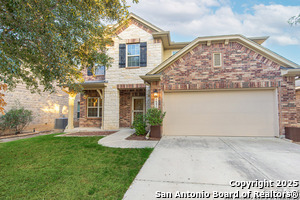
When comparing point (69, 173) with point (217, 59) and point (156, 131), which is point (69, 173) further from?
point (217, 59)

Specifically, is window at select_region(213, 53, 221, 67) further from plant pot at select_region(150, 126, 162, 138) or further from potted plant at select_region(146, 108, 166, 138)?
plant pot at select_region(150, 126, 162, 138)

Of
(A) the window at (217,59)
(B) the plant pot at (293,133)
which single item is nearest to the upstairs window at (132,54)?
(A) the window at (217,59)

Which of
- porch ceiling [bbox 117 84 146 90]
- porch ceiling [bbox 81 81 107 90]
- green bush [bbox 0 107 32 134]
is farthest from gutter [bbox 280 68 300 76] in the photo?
green bush [bbox 0 107 32 134]

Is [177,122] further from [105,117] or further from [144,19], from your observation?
[144,19]

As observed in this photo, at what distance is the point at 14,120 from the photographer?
8.88 metres

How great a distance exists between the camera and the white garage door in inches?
263

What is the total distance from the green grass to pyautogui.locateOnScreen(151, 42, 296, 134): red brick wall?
427cm

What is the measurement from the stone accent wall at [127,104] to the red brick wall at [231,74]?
306 centimetres

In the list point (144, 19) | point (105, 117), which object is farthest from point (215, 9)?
point (105, 117)

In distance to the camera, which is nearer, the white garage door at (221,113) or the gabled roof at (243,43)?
the gabled roof at (243,43)

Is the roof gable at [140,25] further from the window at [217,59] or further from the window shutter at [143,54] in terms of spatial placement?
the window at [217,59]

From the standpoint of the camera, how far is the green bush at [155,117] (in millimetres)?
6714

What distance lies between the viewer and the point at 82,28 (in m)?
5.17

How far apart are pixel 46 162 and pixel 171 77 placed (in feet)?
20.1
